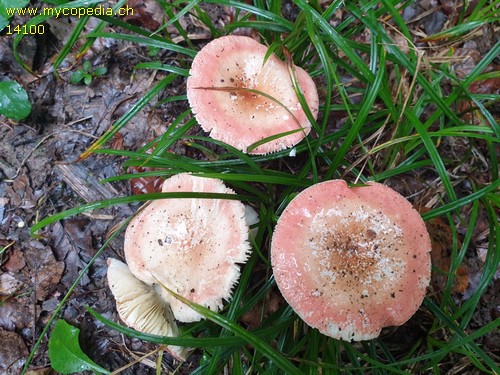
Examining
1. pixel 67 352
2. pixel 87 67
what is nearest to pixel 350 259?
pixel 67 352

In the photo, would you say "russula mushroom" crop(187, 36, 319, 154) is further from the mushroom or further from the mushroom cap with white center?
the mushroom

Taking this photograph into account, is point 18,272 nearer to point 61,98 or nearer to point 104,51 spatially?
point 61,98

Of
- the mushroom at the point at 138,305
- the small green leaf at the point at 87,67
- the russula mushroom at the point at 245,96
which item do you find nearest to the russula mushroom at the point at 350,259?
the russula mushroom at the point at 245,96

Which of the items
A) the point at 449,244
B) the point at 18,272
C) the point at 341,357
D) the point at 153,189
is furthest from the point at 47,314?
the point at 449,244

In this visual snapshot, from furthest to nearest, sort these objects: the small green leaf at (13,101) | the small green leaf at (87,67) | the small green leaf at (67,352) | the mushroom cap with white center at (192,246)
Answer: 1. the small green leaf at (87,67)
2. the small green leaf at (13,101)
3. the small green leaf at (67,352)
4. the mushroom cap with white center at (192,246)

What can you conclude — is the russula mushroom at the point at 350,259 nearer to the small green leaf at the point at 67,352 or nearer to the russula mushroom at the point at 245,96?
the russula mushroom at the point at 245,96

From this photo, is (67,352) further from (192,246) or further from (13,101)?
(13,101)
